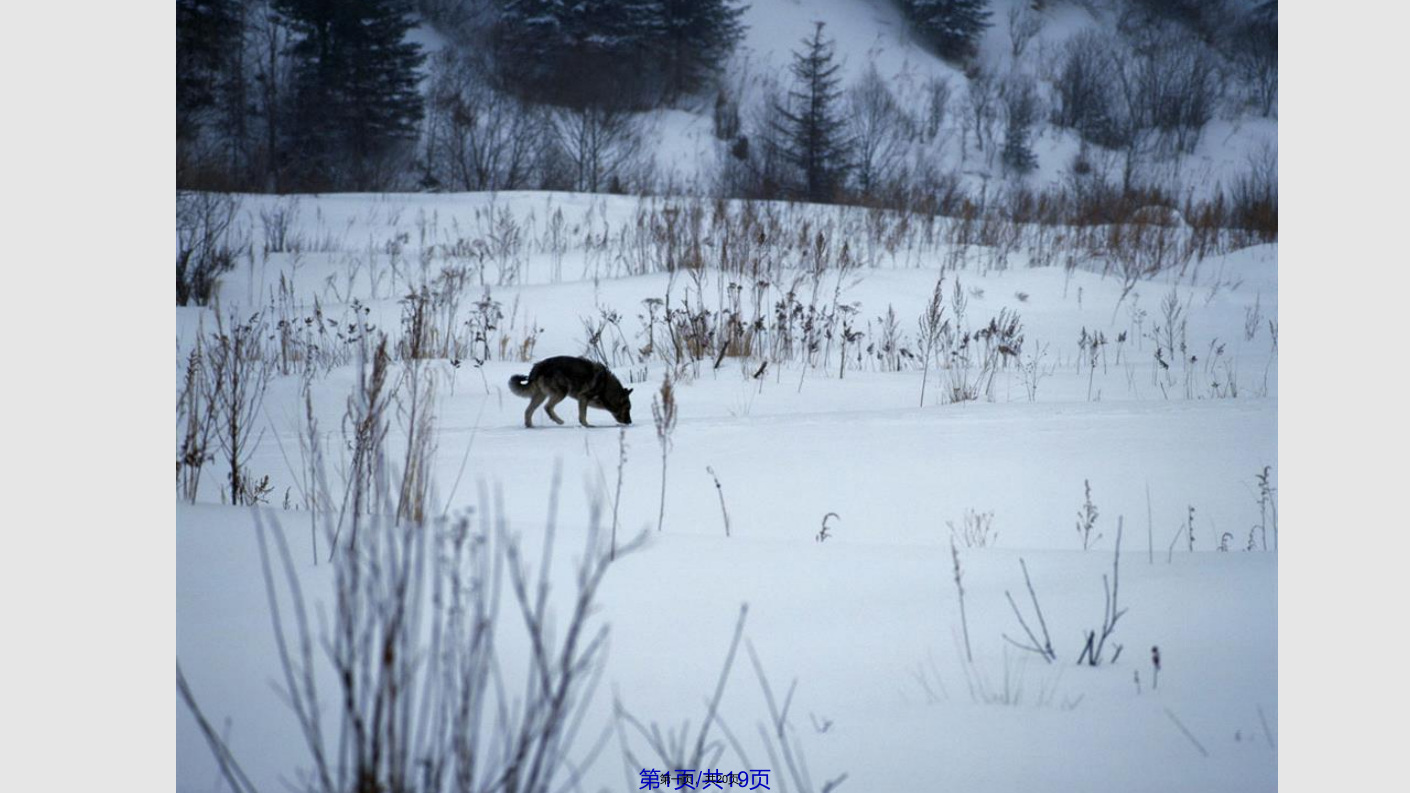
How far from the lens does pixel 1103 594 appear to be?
2287 mm

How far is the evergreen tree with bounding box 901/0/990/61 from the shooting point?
12.3 metres

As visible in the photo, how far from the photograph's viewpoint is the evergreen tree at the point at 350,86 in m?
17.7

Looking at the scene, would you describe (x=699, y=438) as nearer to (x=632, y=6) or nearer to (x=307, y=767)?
(x=307, y=767)

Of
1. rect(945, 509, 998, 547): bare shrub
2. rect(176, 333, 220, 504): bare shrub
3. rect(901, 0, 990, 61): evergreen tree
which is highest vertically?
rect(901, 0, 990, 61): evergreen tree

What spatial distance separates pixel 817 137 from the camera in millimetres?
18438

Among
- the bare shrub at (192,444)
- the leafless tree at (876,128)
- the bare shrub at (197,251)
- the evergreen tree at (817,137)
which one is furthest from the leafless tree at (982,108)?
the bare shrub at (192,444)

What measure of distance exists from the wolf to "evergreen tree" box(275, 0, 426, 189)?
15497 millimetres

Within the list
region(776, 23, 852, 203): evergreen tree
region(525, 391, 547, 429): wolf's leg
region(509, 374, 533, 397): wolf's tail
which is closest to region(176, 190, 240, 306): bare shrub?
region(509, 374, 533, 397): wolf's tail

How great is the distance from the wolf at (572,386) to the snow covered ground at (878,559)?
0.14 metres

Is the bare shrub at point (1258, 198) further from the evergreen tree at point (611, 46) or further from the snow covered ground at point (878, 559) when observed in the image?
the evergreen tree at point (611, 46)

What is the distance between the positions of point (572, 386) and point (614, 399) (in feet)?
0.79

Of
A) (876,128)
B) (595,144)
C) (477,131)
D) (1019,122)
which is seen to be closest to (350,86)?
(477,131)

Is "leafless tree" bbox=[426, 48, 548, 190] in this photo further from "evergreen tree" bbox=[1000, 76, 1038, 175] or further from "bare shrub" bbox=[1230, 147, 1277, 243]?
"bare shrub" bbox=[1230, 147, 1277, 243]
